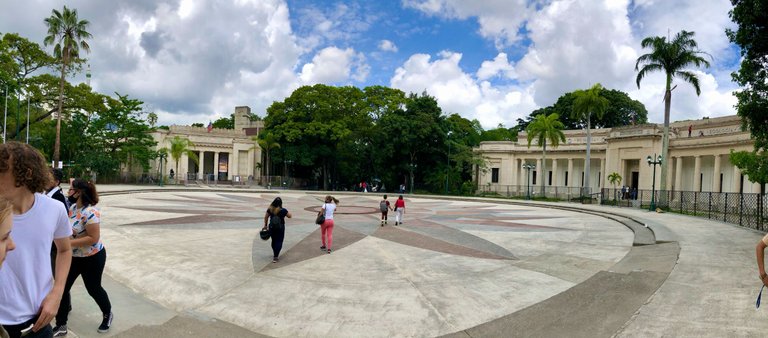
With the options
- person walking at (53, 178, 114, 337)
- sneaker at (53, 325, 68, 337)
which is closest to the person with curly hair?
person walking at (53, 178, 114, 337)

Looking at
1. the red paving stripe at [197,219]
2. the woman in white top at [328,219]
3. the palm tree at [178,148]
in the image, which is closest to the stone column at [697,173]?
the red paving stripe at [197,219]

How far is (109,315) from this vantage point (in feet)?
18.5

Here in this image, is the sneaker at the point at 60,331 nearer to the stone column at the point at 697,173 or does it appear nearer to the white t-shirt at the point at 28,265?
the white t-shirt at the point at 28,265

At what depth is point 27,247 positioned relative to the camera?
8.68 ft

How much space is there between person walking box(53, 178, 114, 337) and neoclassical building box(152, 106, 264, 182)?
172 ft

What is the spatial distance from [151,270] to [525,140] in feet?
189

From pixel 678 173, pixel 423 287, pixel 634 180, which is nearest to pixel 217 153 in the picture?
pixel 634 180

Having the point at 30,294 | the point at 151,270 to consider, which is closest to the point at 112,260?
the point at 151,270

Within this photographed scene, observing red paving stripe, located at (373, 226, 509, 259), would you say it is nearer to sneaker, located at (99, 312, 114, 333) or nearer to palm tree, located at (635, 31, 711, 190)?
sneaker, located at (99, 312, 114, 333)

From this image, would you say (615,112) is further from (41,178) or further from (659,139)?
(41,178)

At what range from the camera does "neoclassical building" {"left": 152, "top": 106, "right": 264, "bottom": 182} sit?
187 ft

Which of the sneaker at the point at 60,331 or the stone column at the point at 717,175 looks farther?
the stone column at the point at 717,175

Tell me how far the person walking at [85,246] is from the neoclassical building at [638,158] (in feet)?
118

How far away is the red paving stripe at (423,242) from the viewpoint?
1143 centimetres
